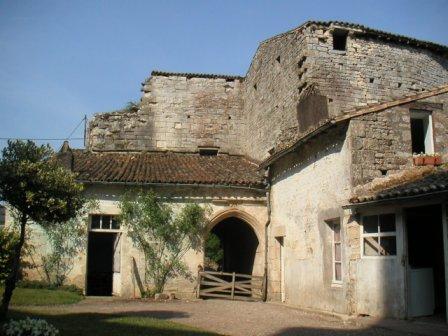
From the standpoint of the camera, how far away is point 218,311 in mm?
12414

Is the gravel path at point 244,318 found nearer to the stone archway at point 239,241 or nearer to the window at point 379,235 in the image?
the window at point 379,235

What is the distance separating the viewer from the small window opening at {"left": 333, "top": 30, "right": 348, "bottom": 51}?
56.6 feet

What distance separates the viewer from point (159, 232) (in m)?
15.9

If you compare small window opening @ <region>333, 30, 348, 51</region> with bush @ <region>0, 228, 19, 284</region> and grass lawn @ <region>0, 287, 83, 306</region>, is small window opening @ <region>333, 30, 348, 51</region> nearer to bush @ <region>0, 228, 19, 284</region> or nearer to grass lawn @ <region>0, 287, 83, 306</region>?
grass lawn @ <region>0, 287, 83, 306</region>

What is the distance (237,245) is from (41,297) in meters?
9.90

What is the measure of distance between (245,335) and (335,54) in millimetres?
11429

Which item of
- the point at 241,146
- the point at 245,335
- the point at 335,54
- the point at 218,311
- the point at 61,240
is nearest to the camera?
Result: the point at 245,335

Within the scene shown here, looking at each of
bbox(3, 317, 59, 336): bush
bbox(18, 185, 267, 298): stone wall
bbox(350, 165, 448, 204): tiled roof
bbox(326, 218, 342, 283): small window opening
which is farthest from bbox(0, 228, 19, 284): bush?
bbox(350, 165, 448, 204): tiled roof

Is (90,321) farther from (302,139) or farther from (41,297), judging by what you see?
(302,139)

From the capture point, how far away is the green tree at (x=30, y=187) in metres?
8.66

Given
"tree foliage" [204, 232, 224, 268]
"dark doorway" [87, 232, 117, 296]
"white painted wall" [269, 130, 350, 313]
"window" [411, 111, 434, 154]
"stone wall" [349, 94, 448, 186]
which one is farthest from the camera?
"dark doorway" [87, 232, 117, 296]

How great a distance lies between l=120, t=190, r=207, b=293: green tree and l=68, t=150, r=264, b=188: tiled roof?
807 mm

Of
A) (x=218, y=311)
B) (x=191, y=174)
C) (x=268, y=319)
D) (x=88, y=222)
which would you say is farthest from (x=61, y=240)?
(x=268, y=319)

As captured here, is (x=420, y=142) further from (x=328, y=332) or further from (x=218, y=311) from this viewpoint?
(x=218, y=311)
